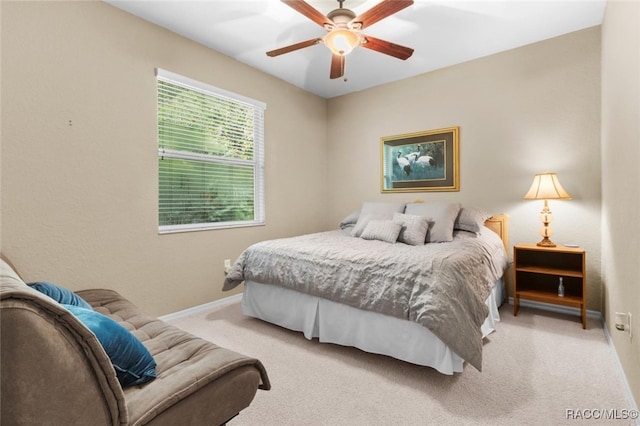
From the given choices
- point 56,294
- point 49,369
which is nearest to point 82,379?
point 49,369

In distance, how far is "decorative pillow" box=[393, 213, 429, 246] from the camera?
294 cm

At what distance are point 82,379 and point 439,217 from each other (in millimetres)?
2973

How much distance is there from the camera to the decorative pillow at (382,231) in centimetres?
301

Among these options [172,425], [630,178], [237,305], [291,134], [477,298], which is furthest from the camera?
[291,134]

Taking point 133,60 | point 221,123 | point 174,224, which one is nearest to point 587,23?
point 221,123

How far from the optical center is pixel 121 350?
110cm

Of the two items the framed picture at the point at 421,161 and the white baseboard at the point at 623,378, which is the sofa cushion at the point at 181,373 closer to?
the white baseboard at the point at 623,378

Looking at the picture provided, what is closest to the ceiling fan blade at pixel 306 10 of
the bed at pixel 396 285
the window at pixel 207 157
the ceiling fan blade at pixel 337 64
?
the ceiling fan blade at pixel 337 64

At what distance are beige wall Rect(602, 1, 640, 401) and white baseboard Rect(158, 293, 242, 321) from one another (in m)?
3.23

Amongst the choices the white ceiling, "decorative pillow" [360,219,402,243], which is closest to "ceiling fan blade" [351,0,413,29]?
the white ceiling

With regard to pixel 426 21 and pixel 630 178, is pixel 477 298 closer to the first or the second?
pixel 630 178

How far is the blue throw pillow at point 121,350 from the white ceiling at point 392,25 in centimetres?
253

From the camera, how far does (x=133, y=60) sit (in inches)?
107

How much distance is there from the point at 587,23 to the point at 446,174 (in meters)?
1.80
